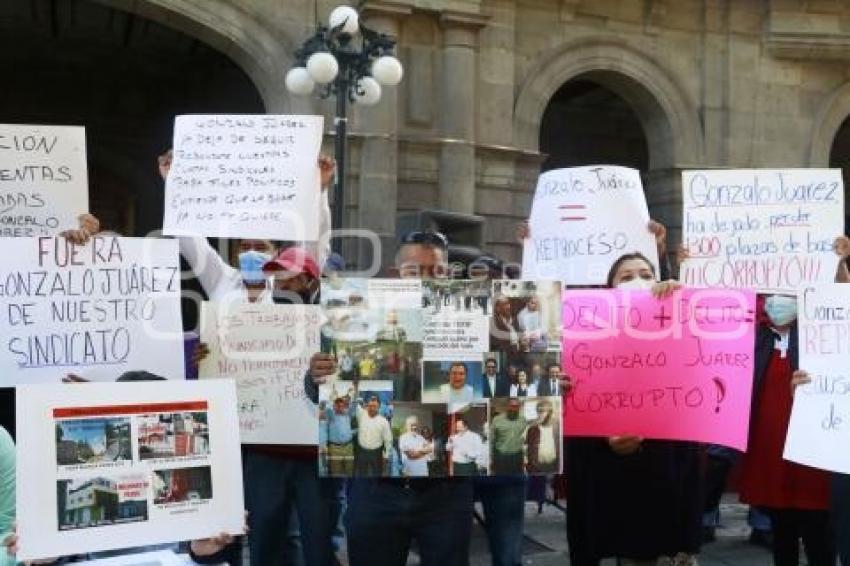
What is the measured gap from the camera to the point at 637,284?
12.5 ft

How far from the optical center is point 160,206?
1578 cm

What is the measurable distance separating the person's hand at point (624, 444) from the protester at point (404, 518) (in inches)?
27.2

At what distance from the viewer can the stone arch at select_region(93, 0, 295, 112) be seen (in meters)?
10.6


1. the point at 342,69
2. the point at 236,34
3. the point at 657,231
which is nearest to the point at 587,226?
the point at 657,231

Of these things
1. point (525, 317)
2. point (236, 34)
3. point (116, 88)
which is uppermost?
point (116, 88)

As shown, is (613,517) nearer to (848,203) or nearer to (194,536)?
(194,536)

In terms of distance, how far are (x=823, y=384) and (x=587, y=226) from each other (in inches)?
53.2

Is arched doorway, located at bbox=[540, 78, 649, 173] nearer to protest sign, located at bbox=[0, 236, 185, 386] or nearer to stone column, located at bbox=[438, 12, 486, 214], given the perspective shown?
stone column, located at bbox=[438, 12, 486, 214]

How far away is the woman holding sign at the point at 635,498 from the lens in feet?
12.0

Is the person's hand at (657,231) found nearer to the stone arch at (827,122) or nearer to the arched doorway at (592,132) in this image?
the stone arch at (827,122)

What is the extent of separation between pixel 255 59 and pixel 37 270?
7.70 metres

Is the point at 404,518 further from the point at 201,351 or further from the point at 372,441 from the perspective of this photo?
the point at 201,351

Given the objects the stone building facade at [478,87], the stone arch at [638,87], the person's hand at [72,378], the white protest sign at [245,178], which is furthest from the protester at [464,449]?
the stone arch at [638,87]

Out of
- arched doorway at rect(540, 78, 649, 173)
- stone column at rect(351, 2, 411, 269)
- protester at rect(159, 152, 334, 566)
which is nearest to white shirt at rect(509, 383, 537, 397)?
protester at rect(159, 152, 334, 566)
